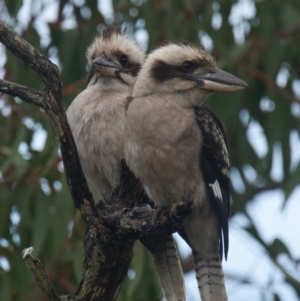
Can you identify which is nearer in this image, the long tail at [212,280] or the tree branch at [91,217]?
the tree branch at [91,217]

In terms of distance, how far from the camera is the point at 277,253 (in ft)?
16.1

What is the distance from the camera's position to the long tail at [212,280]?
3.61 m

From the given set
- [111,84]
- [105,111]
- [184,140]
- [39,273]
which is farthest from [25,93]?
[111,84]

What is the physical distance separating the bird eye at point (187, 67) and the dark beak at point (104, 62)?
510 mm

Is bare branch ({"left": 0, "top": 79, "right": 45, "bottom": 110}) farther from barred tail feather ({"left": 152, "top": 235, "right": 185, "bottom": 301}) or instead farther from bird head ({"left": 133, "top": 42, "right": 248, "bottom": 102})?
barred tail feather ({"left": 152, "top": 235, "right": 185, "bottom": 301})

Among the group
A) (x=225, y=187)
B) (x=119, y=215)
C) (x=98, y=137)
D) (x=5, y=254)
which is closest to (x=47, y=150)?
(x=5, y=254)

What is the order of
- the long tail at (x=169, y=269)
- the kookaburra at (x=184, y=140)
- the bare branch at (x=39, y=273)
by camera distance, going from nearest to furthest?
the bare branch at (x=39, y=273) < the kookaburra at (x=184, y=140) < the long tail at (x=169, y=269)

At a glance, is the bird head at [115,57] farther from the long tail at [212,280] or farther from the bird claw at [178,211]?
the bird claw at [178,211]

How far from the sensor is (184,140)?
329 centimetres

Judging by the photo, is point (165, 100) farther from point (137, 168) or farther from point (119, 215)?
point (119, 215)

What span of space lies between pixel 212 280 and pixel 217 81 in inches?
33.0

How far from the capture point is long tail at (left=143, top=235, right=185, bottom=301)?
142 inches

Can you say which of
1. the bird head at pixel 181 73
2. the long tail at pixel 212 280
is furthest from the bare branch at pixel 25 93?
the long tail at pixel 212 280

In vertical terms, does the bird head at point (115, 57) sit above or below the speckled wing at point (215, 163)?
above
